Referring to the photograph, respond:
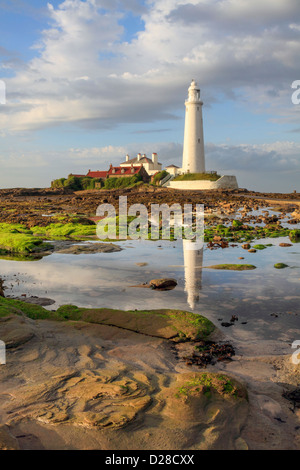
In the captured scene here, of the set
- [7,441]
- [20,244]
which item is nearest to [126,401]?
[7,441]

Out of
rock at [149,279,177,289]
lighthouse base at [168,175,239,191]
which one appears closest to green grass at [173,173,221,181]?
lighthouse base at [168,175,239,191]

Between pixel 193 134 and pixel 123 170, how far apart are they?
2029 cm

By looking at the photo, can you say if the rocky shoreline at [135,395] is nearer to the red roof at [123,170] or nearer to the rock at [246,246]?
the rock at [246,246]

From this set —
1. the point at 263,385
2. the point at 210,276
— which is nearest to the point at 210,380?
the point at 263,385

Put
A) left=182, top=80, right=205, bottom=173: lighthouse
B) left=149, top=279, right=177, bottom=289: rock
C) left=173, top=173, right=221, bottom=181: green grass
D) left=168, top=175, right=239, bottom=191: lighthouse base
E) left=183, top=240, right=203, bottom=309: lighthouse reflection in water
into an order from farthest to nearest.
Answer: left=182, top=80, right=205, bottom=173: lighthouse < left=173, top=173, right=221, bottom=181: green grass < left=168, top=175, right=239, bottom=191: lighthouse base < left=149, top=279, right=177, bottom=289: rock < left=183, top=240, right=203, bottom=309: lighthouse reflection in water

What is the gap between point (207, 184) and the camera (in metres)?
56.6

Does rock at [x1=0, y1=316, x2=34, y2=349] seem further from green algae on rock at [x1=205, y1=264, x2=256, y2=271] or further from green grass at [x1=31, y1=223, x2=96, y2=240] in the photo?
green grass at [x1=31, y1=223, x2=96, y2=240]

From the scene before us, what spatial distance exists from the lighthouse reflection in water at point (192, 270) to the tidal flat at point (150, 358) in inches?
3.1

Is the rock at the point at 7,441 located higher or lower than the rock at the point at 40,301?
lower

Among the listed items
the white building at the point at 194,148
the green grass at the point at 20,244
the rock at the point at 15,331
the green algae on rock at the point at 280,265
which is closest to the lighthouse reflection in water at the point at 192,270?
the green algae on rock at the point at 280,265

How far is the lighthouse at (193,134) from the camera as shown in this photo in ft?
194

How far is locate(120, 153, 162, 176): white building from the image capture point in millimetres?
76150

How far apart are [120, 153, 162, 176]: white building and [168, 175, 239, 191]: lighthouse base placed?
56.6 ft

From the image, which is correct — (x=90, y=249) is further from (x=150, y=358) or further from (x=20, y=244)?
(x=150, y=358)
